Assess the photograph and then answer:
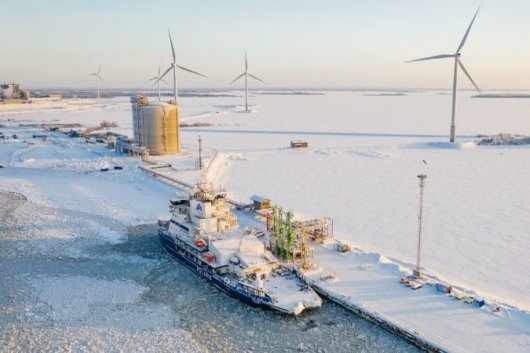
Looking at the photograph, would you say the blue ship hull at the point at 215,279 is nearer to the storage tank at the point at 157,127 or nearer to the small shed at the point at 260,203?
the small shed at the point at 260,203

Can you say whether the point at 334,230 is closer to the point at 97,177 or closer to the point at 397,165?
the point at 397,165

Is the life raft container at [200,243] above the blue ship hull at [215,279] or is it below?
above

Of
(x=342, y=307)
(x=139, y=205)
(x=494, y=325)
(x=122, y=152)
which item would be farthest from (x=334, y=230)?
(x=122, y=152)

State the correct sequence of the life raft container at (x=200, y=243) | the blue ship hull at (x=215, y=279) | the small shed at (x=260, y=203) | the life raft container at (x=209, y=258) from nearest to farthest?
the blue ship hull at (x=215, y=279) → the life raft container at (x=209, y=258) → the life raft container at (x=200, y=243) → the small shed at (x=260, y=203)

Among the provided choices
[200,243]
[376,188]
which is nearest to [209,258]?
[200,243]

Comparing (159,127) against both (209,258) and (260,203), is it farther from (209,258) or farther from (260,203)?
(209,258)

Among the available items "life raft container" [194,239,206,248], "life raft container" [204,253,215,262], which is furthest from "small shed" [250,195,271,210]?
"life raft container" [204,253,215,262]

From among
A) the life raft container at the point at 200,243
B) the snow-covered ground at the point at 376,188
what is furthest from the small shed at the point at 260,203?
the life raft container at the point at 200,243

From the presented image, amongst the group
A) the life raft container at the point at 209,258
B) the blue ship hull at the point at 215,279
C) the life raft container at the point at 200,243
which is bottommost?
the blue ship hull at the point at 215,279
